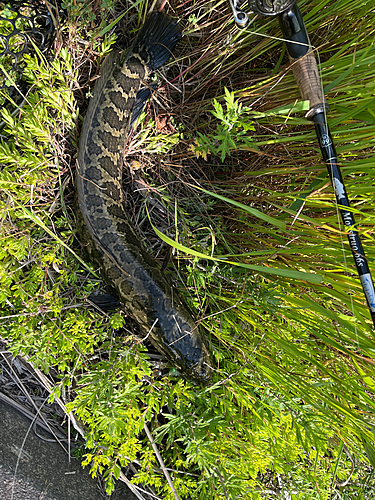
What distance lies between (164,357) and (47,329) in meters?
0.85

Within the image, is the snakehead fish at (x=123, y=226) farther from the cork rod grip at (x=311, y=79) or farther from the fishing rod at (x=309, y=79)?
the cork rod grip at (x=311, y=79)

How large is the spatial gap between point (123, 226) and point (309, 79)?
1491mm

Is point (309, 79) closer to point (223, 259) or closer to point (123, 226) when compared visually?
point (223, 259)

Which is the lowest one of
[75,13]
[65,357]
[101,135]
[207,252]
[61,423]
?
[61,423]

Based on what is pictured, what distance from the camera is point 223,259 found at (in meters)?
2.13

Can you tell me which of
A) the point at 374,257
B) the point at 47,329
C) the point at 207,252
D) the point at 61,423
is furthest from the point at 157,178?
the point at 61,423

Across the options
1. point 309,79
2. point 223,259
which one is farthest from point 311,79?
point 223,259

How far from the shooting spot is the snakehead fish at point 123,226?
90.4 inches

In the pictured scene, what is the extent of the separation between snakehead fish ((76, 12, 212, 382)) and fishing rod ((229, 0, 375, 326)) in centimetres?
82

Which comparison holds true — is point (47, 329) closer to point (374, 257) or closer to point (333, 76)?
point (374, 257)

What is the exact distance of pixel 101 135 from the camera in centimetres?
231

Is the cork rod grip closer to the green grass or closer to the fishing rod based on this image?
the fishing rod

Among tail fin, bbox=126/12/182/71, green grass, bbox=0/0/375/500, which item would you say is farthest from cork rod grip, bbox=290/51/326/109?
tail fin, bbox=126/12/182/71

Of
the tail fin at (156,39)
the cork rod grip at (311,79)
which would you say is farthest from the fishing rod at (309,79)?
the tail fin at (156,39)
